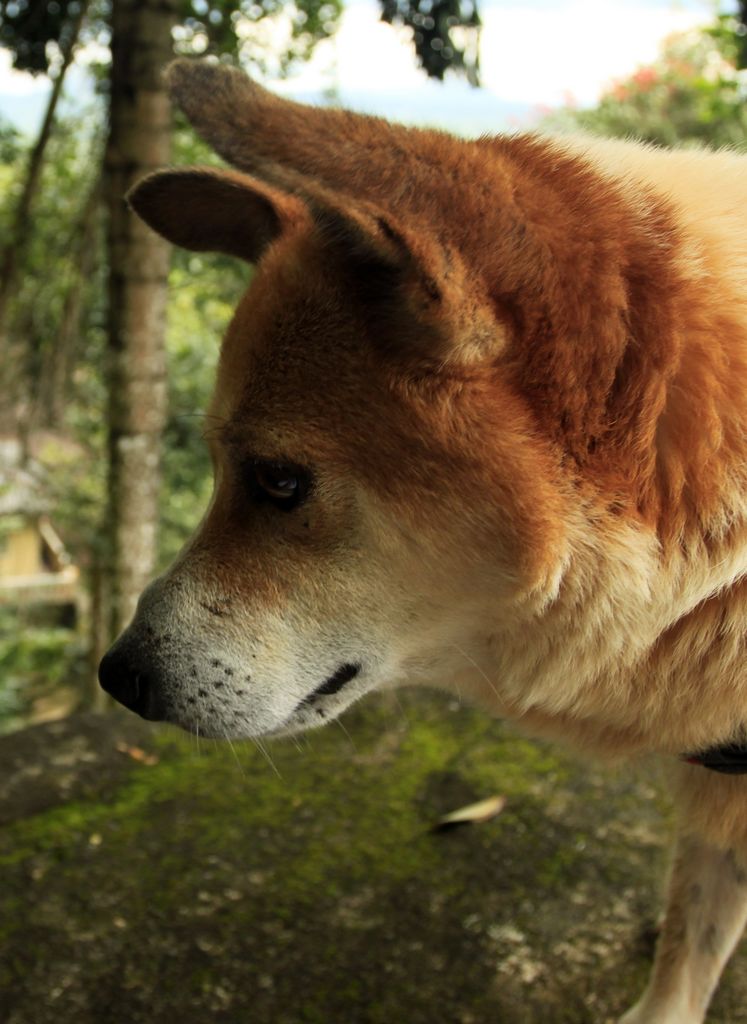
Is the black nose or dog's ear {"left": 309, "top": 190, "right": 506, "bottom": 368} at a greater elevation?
dog's ear {"left": 309, "top": 190, "right": 506, "bottom": 368}

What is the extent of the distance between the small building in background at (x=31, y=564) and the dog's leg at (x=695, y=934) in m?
5.97

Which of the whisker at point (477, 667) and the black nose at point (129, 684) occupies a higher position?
the whisker at point (477, 667)

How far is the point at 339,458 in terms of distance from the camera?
1.62 meters

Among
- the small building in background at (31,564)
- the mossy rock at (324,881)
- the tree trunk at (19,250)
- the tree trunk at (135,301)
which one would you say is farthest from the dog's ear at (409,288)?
the small building in background at (31,564)

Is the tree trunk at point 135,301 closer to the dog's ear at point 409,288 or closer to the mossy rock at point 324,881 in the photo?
the mossy rock at point 324,881

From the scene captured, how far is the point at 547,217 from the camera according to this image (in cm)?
153

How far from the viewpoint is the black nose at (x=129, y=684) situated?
179 centimetres

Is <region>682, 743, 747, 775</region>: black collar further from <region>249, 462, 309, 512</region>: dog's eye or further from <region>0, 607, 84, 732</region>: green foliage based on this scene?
<region>0, 607, 84, 732</region>: green foliage

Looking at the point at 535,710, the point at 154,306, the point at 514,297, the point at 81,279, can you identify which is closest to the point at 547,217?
the point at 514,297

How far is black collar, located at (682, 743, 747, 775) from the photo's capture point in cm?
171

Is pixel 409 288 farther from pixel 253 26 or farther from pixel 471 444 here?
pixel 253 26

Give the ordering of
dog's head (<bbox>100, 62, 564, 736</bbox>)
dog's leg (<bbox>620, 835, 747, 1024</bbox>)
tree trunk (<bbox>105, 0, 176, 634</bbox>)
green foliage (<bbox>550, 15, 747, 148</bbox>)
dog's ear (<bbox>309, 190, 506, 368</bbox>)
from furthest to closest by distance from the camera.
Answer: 1. green foliage (<bbox>550, 15, 747, 148</bbox>)
2. tree trunk (<bbox>105, 0, 176, 634</bbox>)
3. dog's leg (<bbox>620, 835, 747, 1024</bbox>)
4. dog's head (<bbox>100, 62, 564, 736</bbox>)
5. dog's ear (<bbox>309, 190, 506, 368</bbox>)

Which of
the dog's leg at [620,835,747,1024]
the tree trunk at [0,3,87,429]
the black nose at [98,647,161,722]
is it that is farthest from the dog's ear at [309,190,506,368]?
the tree trunk at [0,3,87,429]

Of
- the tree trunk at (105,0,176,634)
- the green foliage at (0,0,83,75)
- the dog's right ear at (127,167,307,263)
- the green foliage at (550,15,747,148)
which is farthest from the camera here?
the green foliage at (550,15,747,148)
